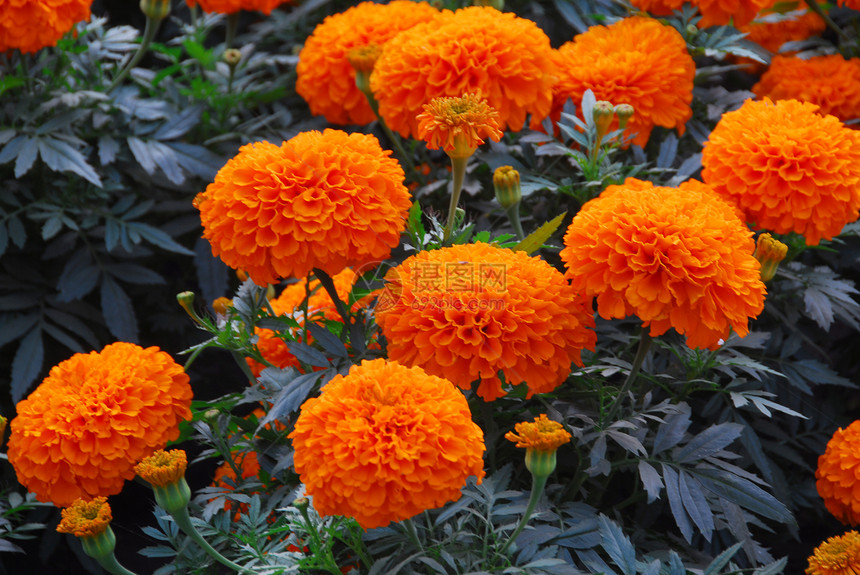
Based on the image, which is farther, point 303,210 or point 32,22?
point 32,22

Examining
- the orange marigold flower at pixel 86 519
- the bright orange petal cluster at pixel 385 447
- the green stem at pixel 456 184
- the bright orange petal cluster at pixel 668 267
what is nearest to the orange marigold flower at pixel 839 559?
the bright orange petal cluster at pixel 668 267

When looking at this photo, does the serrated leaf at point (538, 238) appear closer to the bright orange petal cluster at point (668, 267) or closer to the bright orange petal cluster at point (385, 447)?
the bright orange petal cluster at point (668, 267)

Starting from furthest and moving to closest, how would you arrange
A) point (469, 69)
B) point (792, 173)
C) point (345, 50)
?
point (345, 50), point (469, 69), point (792, 173)

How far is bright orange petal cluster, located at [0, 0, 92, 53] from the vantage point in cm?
165

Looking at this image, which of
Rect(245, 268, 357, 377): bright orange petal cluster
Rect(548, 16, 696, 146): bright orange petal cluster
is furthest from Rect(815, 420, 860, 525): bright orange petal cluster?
Rect(245, 268, 357, 377): bright orange petal cluster

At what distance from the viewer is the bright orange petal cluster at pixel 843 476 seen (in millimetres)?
1346

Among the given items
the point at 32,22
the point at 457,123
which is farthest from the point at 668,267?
the point at 32,22

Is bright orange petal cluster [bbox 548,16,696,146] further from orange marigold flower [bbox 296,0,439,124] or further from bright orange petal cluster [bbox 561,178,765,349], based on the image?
bright orange petal cluster [bbox 561,178,765,349]

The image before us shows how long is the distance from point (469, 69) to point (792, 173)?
61 cm

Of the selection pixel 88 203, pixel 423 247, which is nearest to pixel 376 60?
pixel 423 247

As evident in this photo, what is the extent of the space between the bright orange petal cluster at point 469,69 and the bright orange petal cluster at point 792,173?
0.38 meters

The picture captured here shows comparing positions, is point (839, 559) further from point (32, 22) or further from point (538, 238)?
point (32, 22)

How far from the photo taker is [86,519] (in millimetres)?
1053

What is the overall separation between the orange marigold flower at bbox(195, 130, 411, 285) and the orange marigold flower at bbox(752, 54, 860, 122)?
1168mm
